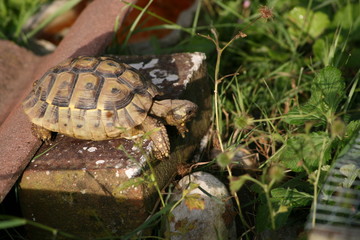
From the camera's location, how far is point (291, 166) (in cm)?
235

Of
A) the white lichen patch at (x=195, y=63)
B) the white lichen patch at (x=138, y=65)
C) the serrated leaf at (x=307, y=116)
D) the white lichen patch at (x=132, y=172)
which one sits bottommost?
the white lichen patch at (x=132, y=172)

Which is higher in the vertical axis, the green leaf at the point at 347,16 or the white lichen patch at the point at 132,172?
the green leaf at the point at 347,16

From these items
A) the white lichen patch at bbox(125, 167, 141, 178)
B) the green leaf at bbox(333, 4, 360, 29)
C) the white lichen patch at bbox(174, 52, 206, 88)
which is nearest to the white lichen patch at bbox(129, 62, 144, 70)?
the white lichen patch at bbox(174, 52, 206, 88)

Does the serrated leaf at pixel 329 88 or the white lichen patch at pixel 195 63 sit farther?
the white lichen patch at pixel 195 63

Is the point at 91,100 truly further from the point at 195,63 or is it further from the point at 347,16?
the point at 347,16

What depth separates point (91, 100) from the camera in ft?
7.93

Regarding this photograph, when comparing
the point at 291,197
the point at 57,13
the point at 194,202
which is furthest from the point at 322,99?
the point at 57,13

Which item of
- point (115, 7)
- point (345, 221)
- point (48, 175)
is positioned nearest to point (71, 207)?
point (48, 175)

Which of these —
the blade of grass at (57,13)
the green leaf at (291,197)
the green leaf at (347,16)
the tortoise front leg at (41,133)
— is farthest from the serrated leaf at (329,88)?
the blade of grass at (57,13)

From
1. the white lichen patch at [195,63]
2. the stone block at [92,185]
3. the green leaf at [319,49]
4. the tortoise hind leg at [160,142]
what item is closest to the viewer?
the stone block at [92,185]

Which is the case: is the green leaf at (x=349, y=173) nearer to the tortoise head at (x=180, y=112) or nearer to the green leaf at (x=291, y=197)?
the green leaf at (x=291, y=197)

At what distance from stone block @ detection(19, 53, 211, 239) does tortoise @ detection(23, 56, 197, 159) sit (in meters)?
0.09

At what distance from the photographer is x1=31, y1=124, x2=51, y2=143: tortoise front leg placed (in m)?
2.56

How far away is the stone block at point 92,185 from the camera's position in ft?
7.61
